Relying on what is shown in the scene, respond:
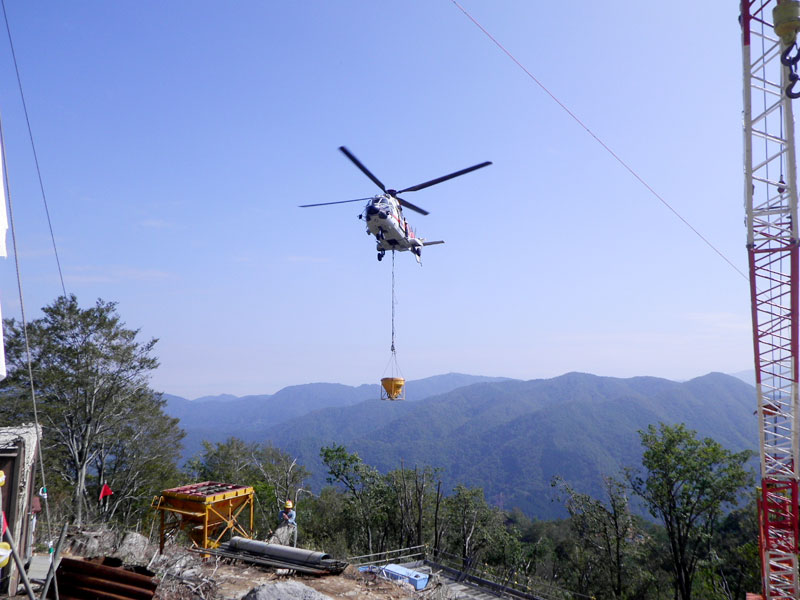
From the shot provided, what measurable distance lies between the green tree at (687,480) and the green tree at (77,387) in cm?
3399

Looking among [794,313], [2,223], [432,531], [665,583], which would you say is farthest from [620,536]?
[2,223]

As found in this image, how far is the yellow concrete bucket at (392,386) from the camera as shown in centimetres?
2039

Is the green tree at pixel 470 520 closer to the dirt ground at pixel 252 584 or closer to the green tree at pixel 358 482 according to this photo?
the green tree at pixel 358 482

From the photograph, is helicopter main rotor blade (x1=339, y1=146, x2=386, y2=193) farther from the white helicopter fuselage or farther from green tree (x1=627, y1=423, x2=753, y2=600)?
green tree (x1=627, y1=423, x2=753, y2=600)

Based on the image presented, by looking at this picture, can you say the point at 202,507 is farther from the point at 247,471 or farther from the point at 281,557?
the point at 247,471

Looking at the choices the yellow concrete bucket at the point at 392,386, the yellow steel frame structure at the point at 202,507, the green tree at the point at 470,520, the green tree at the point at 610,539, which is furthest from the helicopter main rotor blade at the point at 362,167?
the green tree at the point at 470,520

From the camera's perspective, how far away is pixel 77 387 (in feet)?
96.1

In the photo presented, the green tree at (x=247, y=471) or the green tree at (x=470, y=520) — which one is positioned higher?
the green tree at (x=247, y=471)

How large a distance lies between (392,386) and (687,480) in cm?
2489

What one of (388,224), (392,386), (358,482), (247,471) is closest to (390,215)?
(388,224)

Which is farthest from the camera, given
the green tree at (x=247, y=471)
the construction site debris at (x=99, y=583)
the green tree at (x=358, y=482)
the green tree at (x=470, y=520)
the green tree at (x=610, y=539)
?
the green tree at (x=247, y=471)

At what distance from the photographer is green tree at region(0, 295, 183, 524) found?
28.0 metres

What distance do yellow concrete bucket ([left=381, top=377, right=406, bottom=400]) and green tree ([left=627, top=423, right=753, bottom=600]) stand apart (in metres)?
21.8

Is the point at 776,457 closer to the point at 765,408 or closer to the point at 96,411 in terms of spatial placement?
the point at 765,408
